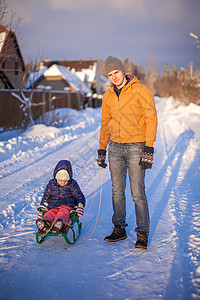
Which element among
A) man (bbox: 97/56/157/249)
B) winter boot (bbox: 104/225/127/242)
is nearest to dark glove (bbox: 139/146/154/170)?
man (bbox: 97/56/157/249)

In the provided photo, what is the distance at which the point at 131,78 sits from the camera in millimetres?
3104

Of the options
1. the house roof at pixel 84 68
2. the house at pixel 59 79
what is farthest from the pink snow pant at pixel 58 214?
the house roof at pixel 84 68

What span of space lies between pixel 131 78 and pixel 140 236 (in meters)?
1.97

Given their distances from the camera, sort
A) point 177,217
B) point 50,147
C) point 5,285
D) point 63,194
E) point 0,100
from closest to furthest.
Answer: point 5,285 → point 63,194 → point 177,217 → point 50,147 → point 0,100

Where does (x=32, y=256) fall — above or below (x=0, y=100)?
below

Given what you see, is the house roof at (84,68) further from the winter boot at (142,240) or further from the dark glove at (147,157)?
the winter boot at (142,240)

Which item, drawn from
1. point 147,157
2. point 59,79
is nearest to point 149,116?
point 147,157

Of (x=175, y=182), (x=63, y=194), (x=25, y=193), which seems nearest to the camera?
(x=63, y=194)

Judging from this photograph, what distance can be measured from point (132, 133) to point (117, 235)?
1.35 m

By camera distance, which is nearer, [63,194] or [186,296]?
[186,296]

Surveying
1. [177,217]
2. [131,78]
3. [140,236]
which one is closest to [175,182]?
[177,217]

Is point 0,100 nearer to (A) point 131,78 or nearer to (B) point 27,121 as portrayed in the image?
(B) point 27,121

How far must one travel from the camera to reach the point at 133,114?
3.04 m

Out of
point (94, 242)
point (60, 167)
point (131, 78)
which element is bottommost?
point (94, 242)
